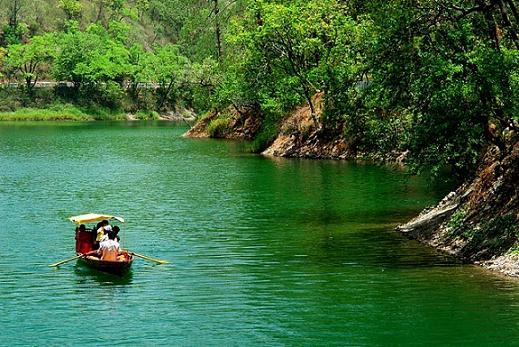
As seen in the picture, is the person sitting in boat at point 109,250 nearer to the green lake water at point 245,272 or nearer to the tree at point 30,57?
the green lake water at point 245,272

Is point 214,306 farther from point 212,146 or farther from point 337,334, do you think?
point 212,146

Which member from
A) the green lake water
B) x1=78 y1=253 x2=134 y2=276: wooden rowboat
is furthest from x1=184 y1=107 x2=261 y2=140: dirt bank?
x1=78 y1=253 x2=134 y2=276: wooden rowboat

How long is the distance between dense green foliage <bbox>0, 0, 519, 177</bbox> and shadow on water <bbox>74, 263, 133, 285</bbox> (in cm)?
1120

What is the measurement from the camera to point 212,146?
296 feet

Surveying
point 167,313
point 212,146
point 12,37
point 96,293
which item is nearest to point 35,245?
point 96,293

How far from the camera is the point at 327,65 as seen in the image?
236ft

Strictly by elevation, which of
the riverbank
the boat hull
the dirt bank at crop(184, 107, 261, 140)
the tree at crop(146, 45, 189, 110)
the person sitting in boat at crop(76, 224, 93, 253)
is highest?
the tree at crop(146, 45, 189, 110)

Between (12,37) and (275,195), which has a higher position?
(12,37)

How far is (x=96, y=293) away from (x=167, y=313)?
351 cm

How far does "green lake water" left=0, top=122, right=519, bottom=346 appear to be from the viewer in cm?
2464

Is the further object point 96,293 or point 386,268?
point 386,268

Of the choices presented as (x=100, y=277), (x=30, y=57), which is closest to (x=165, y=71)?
(x=30, y=57)

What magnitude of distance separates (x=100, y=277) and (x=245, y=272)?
15.9 ft

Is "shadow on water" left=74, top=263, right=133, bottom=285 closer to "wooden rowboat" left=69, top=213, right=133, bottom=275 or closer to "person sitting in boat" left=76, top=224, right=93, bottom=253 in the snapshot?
"wooden rowboat" left=69, top=213, right=133, bottom=275
